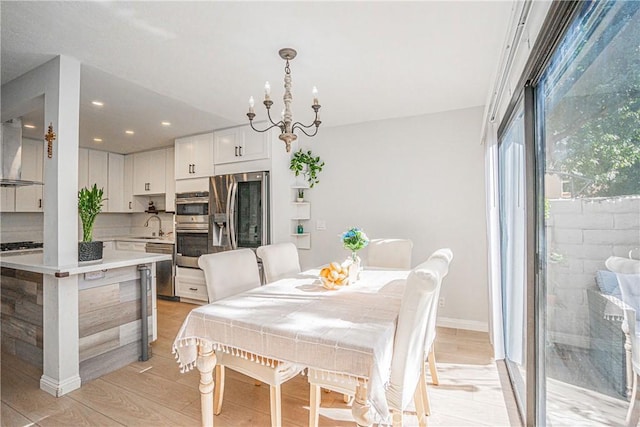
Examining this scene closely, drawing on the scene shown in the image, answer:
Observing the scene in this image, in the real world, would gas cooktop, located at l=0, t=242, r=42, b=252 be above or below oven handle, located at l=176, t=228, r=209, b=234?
below

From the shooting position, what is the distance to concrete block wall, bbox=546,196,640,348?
0.88m

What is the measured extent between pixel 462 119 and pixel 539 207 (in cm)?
211

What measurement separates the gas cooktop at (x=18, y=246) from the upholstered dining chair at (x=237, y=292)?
3.84 m

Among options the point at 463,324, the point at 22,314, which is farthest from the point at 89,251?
the point at 463,324

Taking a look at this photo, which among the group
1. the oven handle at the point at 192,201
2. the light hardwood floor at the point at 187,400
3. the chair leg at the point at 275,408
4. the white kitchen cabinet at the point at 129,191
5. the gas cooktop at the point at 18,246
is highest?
the white kitchen cabinet at the point at 129,191

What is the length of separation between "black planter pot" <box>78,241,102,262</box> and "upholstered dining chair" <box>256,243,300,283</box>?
1.31 meters

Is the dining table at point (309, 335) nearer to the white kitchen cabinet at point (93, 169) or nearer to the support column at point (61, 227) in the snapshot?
the support column at point (61, 227)

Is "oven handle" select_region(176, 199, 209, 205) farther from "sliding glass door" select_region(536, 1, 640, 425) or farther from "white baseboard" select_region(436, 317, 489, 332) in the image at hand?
"sliding glass door" select_region(536, 1, 640, 425)

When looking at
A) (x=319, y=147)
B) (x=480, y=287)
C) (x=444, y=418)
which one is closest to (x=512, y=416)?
(x=444, y=418)

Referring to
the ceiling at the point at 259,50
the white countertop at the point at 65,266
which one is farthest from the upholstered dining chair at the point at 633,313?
the white countertop at the point at 65,266

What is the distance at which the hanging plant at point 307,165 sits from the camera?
412 centimetres

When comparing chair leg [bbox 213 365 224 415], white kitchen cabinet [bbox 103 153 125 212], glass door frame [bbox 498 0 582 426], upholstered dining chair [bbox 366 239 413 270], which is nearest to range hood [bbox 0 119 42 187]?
white kitchen cabinet [bbox 103 153 125 212]

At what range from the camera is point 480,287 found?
334 centimetres

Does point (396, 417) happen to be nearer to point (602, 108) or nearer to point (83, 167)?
point (602, 108)
